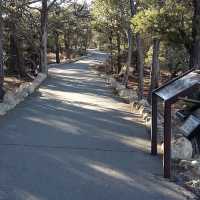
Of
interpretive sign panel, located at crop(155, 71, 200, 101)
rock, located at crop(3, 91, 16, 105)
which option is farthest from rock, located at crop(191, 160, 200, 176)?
rock, located at crop(3, 91, 16, 105)

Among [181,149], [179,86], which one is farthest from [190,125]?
[179,86]

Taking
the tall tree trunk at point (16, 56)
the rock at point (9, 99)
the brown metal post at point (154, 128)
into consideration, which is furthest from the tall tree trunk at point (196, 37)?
the tall tree trunk at point (16, 56)

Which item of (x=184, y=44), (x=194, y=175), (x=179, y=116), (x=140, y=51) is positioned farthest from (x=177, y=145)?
(x=140, y=51)

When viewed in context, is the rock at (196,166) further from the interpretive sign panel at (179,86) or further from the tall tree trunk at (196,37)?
the tall tree trunk at (196,37)

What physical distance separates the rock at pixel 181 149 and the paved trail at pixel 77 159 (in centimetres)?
35

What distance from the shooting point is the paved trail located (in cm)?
737

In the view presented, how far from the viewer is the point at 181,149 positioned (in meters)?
9.56

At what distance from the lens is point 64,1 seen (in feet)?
130

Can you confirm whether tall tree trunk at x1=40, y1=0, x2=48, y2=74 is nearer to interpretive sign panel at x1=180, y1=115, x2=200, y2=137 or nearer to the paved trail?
the paved trail

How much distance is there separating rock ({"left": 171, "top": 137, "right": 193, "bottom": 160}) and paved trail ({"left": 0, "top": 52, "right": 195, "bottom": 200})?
354 mm

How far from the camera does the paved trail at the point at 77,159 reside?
7.37 m

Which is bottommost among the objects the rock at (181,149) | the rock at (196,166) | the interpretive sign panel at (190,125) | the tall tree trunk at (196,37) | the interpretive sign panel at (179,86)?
the rock at (196,166)

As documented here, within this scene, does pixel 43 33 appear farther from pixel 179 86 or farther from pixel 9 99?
pixel 179 86

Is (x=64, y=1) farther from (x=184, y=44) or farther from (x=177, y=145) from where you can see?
(x=177, y=145)
